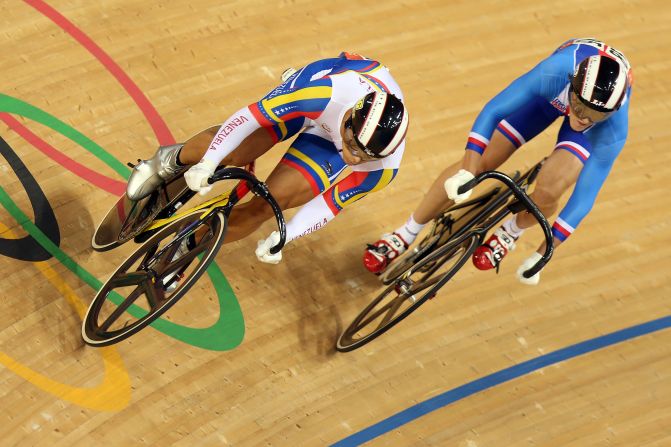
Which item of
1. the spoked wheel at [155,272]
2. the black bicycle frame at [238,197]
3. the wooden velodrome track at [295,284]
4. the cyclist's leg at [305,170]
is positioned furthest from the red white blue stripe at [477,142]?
the wooden velodrome track at [295,284]

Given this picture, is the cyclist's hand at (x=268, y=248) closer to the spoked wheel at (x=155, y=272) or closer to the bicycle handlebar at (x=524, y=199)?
the spoked wheel at (x=155, y=272)

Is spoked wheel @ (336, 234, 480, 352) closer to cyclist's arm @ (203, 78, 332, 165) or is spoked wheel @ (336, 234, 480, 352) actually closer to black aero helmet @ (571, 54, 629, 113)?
black aero helmet @ (571, 54, 629, 113)

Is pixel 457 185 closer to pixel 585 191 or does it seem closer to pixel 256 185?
pixel 585 191

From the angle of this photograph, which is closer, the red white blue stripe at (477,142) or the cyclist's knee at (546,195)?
the red white blue stripe at (477,142)

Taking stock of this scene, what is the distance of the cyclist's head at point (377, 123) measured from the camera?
3.39 metres

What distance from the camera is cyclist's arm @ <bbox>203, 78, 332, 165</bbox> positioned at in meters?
3.58

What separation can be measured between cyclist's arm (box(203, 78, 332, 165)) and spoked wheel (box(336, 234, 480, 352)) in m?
0.95

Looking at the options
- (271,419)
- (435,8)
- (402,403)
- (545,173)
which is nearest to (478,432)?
(402,403)

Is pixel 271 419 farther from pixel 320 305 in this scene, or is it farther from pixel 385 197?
pixel 385 197

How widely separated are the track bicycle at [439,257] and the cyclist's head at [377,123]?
47 centimetres

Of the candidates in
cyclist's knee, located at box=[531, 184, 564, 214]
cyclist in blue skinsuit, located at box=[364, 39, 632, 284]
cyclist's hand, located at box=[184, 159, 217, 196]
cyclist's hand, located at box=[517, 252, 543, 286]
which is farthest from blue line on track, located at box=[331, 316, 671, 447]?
cyclist's hand, located at box=[184, 159, 217, 196]

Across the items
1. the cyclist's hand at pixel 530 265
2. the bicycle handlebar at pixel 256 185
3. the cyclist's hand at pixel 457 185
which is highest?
the bicycle handlebar at pixel 256 185

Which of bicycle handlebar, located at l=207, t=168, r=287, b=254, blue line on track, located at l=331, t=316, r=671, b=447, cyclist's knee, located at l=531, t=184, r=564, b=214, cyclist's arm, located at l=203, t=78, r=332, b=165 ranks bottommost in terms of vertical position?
blue line on track, located at l=331, t=316, r=671, b=447

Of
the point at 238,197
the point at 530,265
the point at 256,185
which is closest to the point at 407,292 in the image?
the point at 530,265
